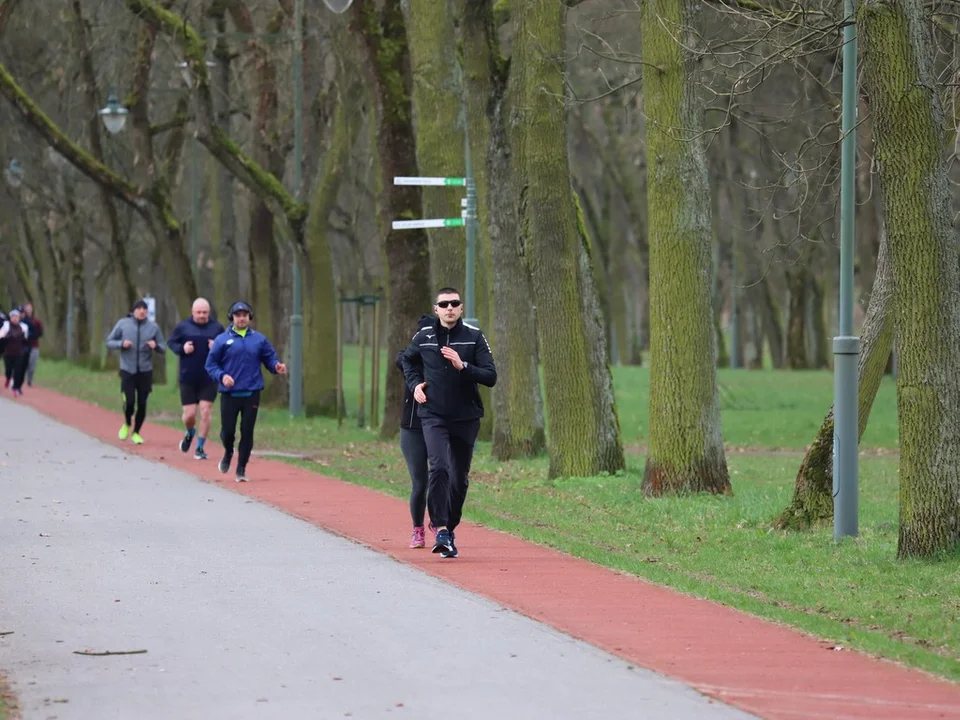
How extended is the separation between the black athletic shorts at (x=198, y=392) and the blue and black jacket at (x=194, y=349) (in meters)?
0.04

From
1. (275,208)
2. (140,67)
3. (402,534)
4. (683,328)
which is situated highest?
(140,67)

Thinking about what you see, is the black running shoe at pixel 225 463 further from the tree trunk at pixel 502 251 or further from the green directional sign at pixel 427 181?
the tree trunk at pixel 502 251

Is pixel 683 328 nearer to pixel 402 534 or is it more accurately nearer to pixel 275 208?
pixel 402 534

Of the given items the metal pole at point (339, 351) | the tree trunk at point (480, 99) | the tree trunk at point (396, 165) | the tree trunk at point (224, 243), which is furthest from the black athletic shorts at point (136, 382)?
the tree trunk at point (224, 243)

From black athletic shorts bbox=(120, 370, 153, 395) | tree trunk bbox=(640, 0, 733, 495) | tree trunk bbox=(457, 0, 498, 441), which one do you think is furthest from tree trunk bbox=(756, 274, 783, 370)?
tree trunk bbox=(640, 0, 733, 495)

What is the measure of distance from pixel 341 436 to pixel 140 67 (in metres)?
12.3

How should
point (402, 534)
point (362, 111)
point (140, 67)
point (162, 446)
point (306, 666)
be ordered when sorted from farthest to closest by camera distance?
point (140, 67)
point (362, 111)
point (162, 446)
point (402, 534)
point (306, 666)

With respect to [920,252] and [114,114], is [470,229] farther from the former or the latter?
[114,114]

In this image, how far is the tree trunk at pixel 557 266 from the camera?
18.7m

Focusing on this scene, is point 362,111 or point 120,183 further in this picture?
point 120,183

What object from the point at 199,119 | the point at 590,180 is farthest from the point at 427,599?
the point at 590,180

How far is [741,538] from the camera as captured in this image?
46.0 feet

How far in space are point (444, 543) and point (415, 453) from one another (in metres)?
0.84

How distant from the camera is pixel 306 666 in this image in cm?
836
